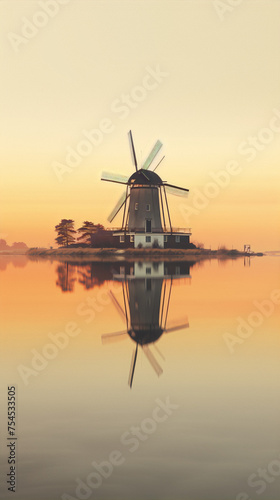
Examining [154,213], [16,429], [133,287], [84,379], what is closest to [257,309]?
[133,287]

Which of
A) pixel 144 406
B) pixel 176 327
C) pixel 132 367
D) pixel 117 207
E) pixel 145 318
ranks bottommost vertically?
pixel 144 406

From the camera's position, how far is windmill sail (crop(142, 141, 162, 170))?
61.5 metres

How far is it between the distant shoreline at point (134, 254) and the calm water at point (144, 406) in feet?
142

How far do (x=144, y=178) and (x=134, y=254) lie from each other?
351 inches

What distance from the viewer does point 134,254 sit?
199 feet

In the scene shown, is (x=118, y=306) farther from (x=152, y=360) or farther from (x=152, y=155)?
(x=152, y=155)

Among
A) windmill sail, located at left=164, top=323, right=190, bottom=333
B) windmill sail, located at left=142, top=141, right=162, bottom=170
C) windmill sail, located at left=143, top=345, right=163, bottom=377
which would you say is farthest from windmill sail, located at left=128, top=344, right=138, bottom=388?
windmill sail, located at left=142, top=141, right=162, bottom=170

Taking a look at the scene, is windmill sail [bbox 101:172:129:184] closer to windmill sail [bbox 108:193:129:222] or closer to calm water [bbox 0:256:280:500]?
windmill sail [bbox 108:193:129:222]

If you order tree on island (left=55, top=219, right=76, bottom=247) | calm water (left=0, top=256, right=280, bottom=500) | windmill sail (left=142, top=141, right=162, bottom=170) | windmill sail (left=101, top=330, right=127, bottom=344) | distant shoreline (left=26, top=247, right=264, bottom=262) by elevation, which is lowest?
calm water (left=0, top=256, right=280, bottom=500)

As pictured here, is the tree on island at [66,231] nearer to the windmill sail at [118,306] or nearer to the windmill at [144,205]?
the windmill at [144,205]

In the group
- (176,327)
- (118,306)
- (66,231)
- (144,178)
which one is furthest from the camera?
(66,231)

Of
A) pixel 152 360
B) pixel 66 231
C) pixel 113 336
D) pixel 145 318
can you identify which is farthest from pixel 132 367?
pixel 66 231

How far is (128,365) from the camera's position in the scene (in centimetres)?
1009

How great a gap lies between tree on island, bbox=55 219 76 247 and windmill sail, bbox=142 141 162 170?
2083 centimetres
